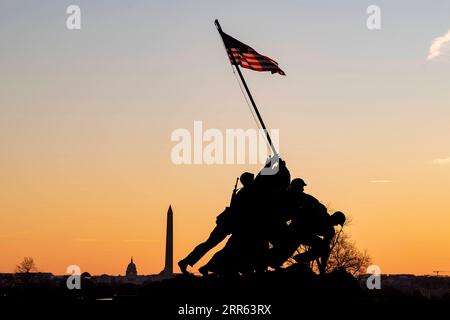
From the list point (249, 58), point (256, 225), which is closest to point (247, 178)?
point (256, 225)

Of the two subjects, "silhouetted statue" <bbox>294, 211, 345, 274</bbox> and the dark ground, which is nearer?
the dark ground

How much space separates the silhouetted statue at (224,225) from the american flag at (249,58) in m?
4.29

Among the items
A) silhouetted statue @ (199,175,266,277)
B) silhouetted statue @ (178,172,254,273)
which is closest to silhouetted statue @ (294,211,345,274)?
silhouetted statue @ (199,175,266,277)

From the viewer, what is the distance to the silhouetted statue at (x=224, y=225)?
26.5m

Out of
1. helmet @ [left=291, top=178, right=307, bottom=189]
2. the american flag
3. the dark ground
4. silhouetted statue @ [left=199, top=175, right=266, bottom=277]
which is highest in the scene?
the american flag

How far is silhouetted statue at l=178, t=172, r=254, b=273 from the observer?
2652cm

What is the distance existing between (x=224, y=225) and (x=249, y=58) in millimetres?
5341

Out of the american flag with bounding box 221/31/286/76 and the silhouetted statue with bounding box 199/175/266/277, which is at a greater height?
the american flag with bounding box 221/31/286/76

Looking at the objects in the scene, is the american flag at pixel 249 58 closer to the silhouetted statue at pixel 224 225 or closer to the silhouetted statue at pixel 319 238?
Answer: the silhouetted statue at pixel 224 225

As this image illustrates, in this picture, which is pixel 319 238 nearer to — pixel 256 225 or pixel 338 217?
pixel 338 217

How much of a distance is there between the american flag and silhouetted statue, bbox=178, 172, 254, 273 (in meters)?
4.29

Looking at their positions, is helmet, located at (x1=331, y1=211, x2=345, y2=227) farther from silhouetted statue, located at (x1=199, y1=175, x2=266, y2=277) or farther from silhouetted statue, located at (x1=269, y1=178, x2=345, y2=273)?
silhouetted statue, located at (x1=199, y1=175, x2=266, y2=277)
